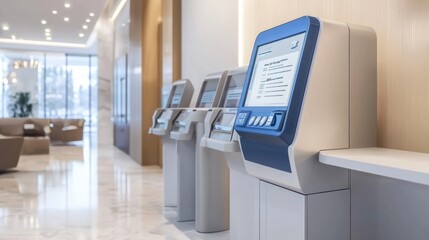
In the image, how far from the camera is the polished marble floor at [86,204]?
12.3ft

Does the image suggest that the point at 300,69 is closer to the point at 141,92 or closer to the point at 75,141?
the point at 141,92

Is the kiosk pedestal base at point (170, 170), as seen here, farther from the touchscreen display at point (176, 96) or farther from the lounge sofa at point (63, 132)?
the lounge sofa at point (63, 132)

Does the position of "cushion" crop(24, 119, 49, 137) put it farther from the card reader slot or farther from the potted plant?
the card reader slot

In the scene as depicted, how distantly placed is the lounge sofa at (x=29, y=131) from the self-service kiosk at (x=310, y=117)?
9372 mm

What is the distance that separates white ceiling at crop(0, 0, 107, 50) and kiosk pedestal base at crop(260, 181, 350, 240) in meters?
8.61

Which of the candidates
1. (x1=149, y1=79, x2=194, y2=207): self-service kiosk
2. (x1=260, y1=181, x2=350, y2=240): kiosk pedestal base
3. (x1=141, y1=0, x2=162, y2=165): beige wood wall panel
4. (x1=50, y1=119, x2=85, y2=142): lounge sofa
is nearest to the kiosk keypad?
(x1=260, y1=181, x2=350, y2=240): kiosk pedestal base

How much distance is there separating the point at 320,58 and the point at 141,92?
658 cm

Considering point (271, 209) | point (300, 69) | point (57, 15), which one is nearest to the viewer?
point (300, 69)

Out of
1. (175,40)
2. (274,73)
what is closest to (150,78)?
(175,40)

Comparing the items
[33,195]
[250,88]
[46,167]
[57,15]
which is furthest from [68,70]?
[250,88]

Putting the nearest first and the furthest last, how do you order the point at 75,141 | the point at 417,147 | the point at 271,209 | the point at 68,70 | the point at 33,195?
the point at 417,147, the point at 271,209, the point at 33,195, the point at 75,141, the point at 68,70

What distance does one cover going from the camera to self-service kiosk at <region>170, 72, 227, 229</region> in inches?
143

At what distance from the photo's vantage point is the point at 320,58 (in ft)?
5.85

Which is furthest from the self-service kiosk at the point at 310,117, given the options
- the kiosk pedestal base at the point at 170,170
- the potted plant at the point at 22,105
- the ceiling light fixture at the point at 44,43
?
the potted plant at the point at 22,105
